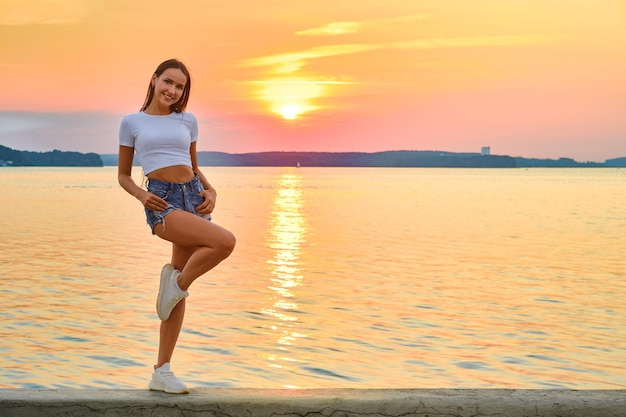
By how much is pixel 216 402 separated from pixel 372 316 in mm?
9849

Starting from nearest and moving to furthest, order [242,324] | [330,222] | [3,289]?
[242,324]
[3,289]
[330,222]

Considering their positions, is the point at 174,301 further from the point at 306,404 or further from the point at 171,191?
the point at 306,404

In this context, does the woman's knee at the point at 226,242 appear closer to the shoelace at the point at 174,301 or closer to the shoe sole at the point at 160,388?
the shoelace at the point at 174,301

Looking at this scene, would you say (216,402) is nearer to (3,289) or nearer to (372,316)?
(372,316)

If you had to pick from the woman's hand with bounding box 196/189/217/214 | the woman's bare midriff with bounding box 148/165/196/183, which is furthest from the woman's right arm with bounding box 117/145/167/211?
the woman's hand with bounding box 196/189/217/214

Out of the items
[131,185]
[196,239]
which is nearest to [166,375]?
[196,239]

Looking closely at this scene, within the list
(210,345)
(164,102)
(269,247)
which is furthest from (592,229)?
(164,102)

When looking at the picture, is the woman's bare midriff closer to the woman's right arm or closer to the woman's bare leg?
the woman's right arm

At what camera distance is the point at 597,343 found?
12.6m

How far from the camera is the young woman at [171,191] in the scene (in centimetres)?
500

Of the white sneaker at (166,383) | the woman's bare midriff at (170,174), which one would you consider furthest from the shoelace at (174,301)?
the woman's bare midriff at (170,174)

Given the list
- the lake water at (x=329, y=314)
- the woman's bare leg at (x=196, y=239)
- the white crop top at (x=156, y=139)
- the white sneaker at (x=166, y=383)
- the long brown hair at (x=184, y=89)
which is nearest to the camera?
the white sneaker at (x=166, y=383)

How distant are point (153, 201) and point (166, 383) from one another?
3.30 feet

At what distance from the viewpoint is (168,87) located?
16.9 ft
